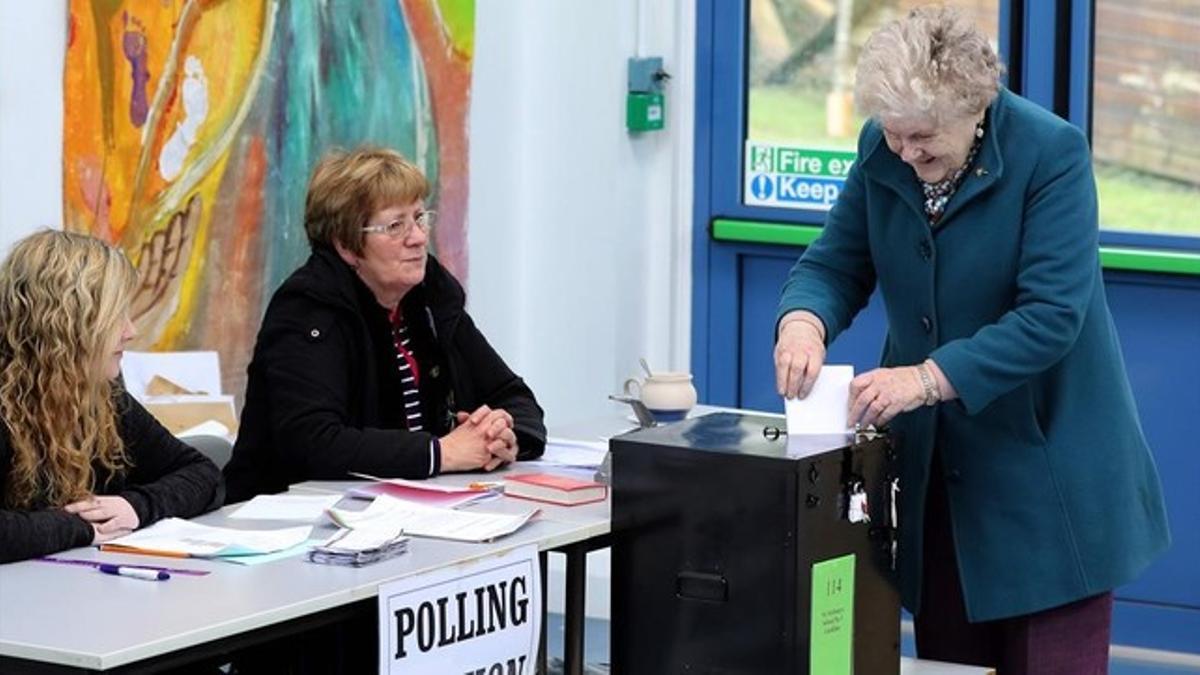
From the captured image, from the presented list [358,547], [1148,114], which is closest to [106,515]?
[358,547]

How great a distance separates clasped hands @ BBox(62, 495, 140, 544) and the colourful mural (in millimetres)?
1386

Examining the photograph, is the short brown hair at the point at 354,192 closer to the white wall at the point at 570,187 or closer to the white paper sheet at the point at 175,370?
the white paper sheet at the point at 175,370

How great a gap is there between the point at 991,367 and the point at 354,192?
1.41 metres

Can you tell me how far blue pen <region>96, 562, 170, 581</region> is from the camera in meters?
3.25

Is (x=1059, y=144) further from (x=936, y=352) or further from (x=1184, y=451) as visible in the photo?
(x=1184, y=451)

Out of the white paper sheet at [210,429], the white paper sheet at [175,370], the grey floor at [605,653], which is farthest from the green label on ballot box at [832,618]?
the grey floor at [605,653]

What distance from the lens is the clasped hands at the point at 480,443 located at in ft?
13.6

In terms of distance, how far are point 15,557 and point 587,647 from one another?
286cm

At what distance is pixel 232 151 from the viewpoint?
5.27 m

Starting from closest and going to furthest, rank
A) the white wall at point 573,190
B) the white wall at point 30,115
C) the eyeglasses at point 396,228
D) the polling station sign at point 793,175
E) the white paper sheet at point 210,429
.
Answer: the eyeglasses at point 396,228 < the white wall at point 30,115 < the white paper sheet at point 210,429 < the white wall at point 573,190 < the polling station sign at point 793,175

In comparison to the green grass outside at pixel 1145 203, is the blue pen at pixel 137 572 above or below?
below

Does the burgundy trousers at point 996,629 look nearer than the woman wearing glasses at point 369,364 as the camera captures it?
Yes

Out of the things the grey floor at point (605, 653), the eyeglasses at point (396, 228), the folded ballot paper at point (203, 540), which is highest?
the eyeglasses at point (396, 228)

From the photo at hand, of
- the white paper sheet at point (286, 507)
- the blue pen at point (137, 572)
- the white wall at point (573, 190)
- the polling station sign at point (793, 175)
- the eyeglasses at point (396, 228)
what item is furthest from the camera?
the polling station sign at point (793, 175)
